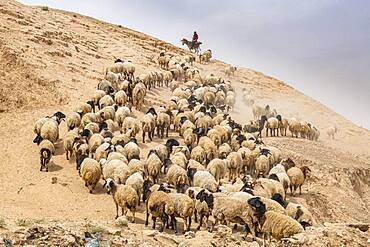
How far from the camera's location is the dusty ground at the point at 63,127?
1289 cm

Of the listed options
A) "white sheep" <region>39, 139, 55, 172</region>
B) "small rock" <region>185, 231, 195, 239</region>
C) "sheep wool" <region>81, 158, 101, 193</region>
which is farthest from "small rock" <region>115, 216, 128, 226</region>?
"white sheep" <region>39, 139, 55, 172</region>

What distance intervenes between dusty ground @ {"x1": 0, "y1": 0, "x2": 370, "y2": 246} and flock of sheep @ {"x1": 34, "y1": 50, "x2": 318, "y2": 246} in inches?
26.3

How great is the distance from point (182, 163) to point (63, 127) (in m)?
6.74

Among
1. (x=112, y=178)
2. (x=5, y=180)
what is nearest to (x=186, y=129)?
(x=112, y=178)

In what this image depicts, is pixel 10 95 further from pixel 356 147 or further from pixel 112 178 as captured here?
pixel 356 147

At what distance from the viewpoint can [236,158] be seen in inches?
714

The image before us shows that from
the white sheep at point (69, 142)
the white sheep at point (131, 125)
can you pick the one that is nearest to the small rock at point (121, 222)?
the white sheep at point (69, 142)

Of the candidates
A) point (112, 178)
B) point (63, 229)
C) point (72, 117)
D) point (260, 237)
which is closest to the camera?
point (63, 229)

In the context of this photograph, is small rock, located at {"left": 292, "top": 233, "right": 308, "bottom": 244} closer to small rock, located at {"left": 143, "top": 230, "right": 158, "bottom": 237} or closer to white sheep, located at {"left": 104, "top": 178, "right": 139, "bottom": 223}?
small rock, located at {"left": 143, "top": 230, "right": 158, "bottom": 237}

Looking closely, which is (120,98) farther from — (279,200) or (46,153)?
(279,200)

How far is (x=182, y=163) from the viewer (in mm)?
16719

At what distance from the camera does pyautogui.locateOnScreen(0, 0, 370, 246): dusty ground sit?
42.3 ft

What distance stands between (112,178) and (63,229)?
479 centimetres

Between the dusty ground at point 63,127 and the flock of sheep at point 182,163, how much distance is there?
2.19ft
